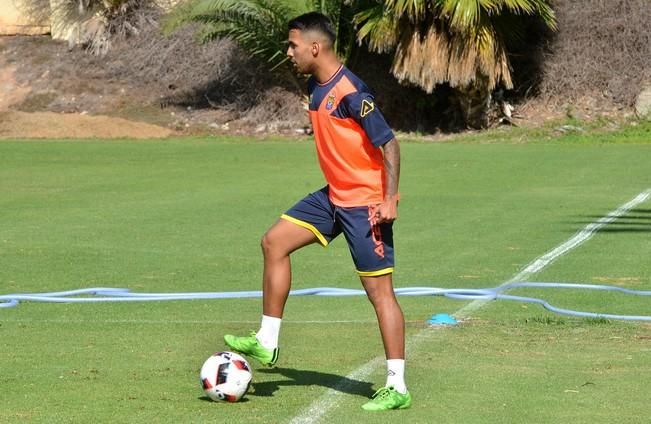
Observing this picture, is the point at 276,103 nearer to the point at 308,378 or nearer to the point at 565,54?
the point at 565,54

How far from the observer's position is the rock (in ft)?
114

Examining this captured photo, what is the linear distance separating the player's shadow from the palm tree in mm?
23877

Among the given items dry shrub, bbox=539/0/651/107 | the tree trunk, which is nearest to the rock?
dry shrub, bbox=539/0/651/107

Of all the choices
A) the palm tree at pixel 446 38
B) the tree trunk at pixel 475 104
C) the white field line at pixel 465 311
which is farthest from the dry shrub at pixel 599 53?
the white field line at pixel 465 311

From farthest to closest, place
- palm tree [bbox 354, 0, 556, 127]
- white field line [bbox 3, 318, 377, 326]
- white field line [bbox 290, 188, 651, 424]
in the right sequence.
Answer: palm tree [bbox 354, 0, 556, 127] → white field line [bbox 3, 318, 377, 326] → white field line [bbox 290, 188, 651, 424]

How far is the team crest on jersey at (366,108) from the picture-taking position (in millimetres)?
6812

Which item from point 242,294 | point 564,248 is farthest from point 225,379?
point 564,248

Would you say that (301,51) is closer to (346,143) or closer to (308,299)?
(346,143)

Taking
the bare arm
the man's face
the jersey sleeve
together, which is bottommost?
the bare arm

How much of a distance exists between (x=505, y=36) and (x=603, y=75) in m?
→ 3.86

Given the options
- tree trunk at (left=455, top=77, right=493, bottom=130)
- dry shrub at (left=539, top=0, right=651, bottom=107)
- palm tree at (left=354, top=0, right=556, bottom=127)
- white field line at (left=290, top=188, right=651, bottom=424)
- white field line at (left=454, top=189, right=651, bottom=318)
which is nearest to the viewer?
white field line at (left=290, top=188, right=651, bottom=424)

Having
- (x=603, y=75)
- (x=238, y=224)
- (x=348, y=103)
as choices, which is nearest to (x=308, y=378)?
(x=348, y=103)

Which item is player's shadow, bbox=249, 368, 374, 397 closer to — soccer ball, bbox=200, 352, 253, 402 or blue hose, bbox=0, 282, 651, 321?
soccer ball, bbox=200, 352, 253, 402

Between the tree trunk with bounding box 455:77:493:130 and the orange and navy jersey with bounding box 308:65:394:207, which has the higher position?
the orange and navy jersey with bounding box 308:65:394:207
